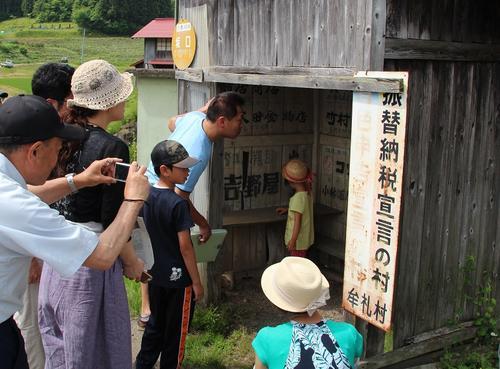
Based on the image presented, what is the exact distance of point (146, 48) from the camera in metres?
27.3

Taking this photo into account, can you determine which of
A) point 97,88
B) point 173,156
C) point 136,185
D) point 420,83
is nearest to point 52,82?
point 97,88

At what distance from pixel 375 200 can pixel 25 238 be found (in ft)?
7.21

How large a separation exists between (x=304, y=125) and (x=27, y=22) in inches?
3073

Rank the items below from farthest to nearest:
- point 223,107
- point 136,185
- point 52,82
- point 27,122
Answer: point 223,107
point 52,82
point 136,185
point 27,122

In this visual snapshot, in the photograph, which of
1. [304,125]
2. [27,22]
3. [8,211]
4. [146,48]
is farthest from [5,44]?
[8,211]

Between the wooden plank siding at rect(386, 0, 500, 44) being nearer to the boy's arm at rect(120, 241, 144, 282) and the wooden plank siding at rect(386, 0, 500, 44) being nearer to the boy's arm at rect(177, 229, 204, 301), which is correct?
the boy's arm at rect(177, 229, 204, 301)

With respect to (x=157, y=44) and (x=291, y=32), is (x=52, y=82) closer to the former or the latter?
(x=291, y=32)

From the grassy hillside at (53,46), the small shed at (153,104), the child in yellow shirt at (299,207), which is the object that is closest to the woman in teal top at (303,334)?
the child in yellow shirt at (299,207)

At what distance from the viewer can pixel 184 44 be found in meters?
5.73

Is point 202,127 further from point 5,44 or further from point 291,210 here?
point 5,44

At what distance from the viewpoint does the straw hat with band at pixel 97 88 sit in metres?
2.92

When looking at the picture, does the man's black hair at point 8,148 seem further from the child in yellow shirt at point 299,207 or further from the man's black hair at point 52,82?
the child in yellow shirt at point 299,207

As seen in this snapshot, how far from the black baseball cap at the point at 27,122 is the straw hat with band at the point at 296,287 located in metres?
1.04

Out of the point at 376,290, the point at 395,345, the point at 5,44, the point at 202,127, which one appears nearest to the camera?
the point at 376,290
